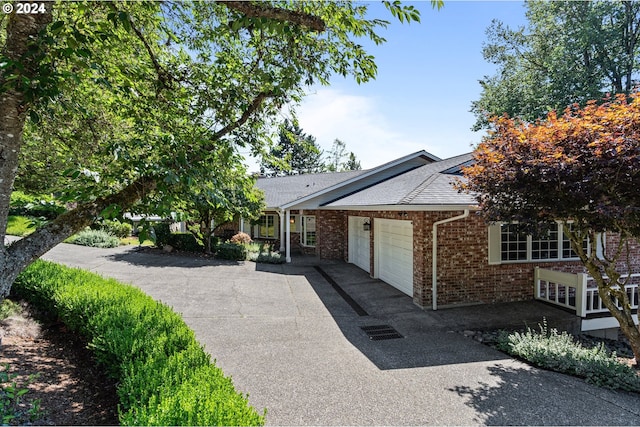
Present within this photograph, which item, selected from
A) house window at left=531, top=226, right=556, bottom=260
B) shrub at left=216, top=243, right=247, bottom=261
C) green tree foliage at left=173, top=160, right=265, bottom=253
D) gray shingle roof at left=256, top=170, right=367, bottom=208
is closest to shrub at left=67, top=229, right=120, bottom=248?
shrub at left=216, top=243, right=247, bottom=261

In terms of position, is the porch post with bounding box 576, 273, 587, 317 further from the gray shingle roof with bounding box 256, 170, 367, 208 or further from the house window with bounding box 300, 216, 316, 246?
the house window with bounding box 300, 216, 316, 246

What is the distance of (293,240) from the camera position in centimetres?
1970

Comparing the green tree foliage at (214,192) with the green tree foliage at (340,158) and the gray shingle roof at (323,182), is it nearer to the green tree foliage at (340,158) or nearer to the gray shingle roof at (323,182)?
the gray shingle roof at (323,182)

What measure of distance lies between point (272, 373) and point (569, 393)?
4.39 m

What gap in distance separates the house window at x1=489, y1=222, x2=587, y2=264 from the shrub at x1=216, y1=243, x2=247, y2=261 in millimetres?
11473

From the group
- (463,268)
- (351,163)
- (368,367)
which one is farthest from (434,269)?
(351,163)

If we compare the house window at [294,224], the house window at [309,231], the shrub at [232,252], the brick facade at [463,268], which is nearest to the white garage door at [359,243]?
the house window at [309,231]

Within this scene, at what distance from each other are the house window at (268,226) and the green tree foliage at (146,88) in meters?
14.2

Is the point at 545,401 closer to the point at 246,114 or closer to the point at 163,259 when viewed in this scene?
the point at 246,114

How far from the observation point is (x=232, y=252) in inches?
653

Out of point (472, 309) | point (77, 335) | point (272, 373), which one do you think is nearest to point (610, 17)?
point (472, 309)

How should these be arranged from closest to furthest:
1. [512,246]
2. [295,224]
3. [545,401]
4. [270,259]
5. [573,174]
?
[545,401] → [573,174] → [512,246] → [270,259] → [295,224]

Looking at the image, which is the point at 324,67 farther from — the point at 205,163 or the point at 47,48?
the point at 47,48

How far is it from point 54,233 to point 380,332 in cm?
612
